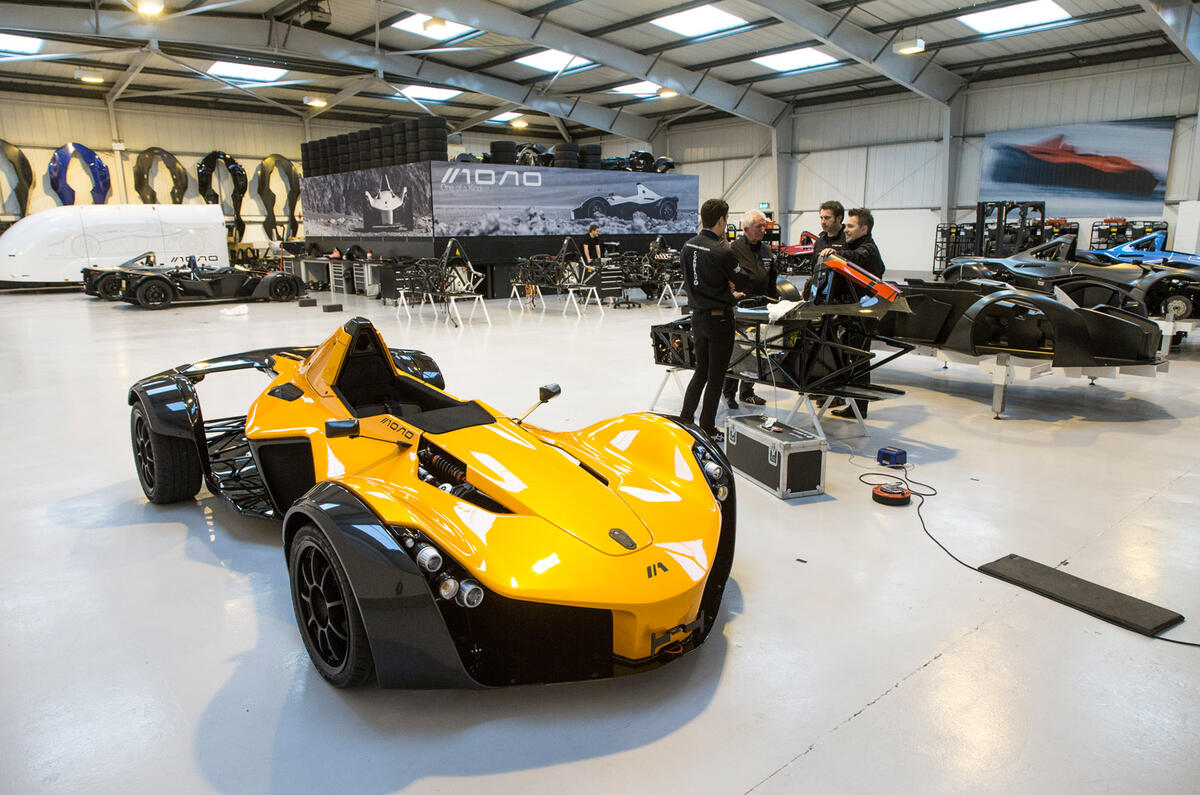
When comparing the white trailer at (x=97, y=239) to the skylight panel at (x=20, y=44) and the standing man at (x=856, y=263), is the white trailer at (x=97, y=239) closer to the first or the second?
the skylight panel at (x=20, y=44)

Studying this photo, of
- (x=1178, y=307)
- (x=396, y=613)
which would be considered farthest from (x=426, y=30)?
(x=396, y=613)

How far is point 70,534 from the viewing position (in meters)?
4.11

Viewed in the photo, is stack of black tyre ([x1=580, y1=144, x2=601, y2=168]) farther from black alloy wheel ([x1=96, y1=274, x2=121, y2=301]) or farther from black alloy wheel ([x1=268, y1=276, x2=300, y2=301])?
black alloy wheel ([x1=96, y1=274, x2=121, y2=301])

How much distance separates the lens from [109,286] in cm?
1549

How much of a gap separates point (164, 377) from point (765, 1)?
1387 cm

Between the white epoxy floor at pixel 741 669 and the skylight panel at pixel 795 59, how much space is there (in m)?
17.0

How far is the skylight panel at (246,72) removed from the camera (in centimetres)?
2078

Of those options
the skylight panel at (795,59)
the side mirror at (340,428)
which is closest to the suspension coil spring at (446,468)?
the side mirror at (340,428)

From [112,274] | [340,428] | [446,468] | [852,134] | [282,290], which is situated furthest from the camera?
[852,134]

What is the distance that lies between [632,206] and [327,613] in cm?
1842

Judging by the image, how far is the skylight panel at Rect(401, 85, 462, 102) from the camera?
24.2 metres

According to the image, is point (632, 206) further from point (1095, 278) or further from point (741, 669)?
point (741, 669)

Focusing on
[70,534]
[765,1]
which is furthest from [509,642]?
[765,1]

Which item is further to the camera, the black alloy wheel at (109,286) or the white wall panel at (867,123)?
the white wall panel at (867,123)
